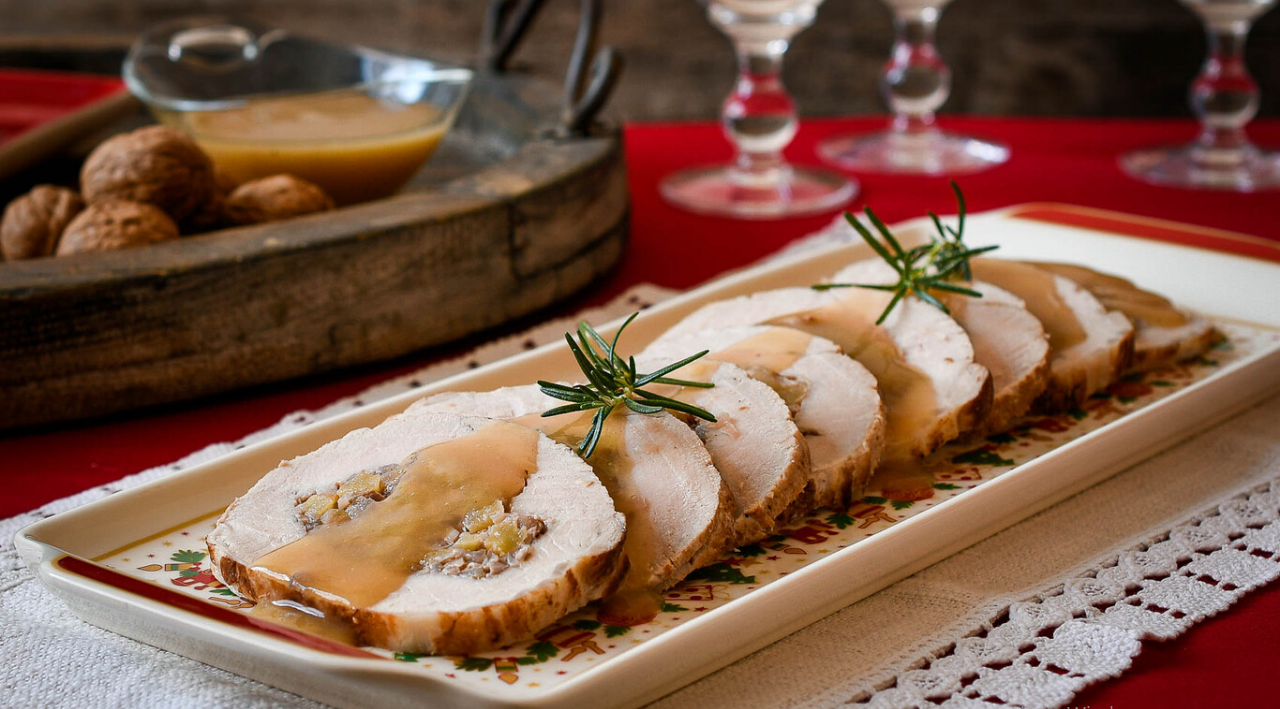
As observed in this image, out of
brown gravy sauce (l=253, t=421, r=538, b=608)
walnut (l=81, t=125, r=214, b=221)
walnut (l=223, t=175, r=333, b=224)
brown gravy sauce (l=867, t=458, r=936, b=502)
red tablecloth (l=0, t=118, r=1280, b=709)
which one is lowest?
red tablecloth (l=0, t=118, r=1280, b=709)

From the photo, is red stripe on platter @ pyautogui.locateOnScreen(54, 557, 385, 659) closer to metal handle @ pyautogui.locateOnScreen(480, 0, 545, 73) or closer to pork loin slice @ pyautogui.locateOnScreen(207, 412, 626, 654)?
pork loin slice @ pyautogui.locateOnScreen(207, 412, 626, 654)

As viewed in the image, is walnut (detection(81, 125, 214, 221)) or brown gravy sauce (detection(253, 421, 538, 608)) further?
walnut (detection(81, 125, 214, 221))

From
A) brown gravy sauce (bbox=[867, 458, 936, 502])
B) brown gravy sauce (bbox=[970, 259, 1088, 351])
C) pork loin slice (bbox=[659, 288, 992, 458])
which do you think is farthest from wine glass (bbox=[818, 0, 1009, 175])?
brown gravy sauce (bbox=[867, 458, 936, 502])

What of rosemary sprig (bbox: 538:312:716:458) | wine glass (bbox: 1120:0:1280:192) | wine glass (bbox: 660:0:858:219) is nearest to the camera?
rosemary sprig (bbox: 538:312:716:458)

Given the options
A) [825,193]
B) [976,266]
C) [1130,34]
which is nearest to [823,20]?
[1130,34]

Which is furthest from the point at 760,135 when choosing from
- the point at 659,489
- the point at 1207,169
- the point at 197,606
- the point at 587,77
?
the point at 197,606

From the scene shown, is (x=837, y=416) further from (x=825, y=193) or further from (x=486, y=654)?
(x=825, y=193)

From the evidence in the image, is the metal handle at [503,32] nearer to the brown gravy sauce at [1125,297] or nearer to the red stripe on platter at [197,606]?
the brown gravy sauce at [1125,297]
